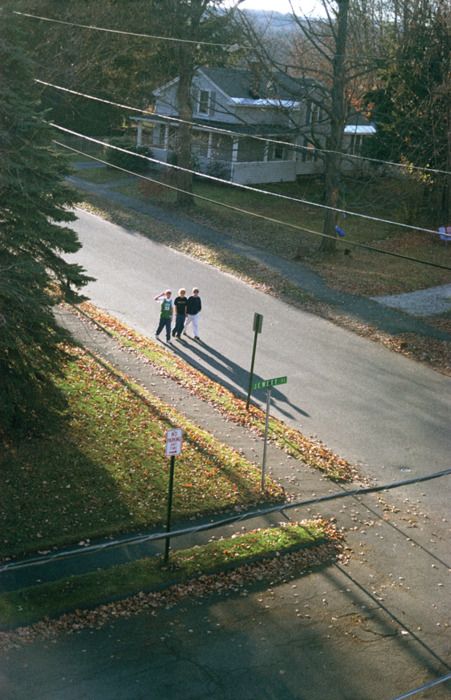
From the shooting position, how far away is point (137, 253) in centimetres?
3062

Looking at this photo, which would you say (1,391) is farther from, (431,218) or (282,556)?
(431,218)

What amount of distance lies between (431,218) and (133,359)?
2319cm

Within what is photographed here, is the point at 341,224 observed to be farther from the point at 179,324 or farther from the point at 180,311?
the point at 180,311

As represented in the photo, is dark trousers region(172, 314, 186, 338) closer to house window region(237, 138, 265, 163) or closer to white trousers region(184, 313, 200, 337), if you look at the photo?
white trousers region(184, 313, 200, 337)

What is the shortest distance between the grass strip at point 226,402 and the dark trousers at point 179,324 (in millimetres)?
795

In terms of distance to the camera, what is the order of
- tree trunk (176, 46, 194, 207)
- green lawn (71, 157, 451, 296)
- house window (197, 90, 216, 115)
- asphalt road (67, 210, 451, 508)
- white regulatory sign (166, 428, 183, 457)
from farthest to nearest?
house window (197, 90, 216, 115), tree trunk (176, 46, 194, 207), green lawn (71, 157, 451, 296), asphalt road (67, 210, 451, 508), white regulatory sign (166, 428, 183, 457)

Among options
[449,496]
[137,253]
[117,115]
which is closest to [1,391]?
[449,496]

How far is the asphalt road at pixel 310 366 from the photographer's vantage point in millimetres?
17672

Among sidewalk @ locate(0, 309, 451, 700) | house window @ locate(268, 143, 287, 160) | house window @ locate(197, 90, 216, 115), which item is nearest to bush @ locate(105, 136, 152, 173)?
house window @ locate(197, 90, 216, 115)

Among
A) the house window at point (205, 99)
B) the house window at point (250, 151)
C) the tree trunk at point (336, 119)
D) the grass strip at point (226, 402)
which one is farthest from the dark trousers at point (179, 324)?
the house window at point (205, 99)

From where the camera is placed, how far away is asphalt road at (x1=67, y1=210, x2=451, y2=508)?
58.0 ft

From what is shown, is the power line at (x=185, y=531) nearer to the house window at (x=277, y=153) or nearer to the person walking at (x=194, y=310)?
the person walking at (x=194, y=310)

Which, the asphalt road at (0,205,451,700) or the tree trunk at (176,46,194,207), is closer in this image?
the asphalt road at (0,205,451,700)

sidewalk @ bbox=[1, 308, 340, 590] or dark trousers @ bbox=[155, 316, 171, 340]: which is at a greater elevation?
dark trousers @ bbox=[155, 316, 171, 340]
